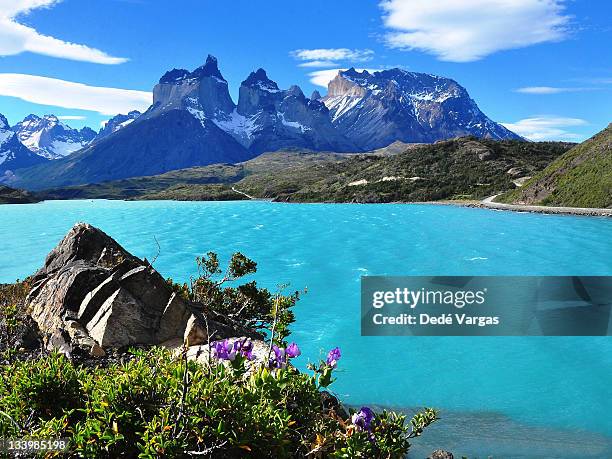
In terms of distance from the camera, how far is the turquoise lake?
21.3m

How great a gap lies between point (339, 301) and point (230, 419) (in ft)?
139

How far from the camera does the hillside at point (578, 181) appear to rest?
408ft

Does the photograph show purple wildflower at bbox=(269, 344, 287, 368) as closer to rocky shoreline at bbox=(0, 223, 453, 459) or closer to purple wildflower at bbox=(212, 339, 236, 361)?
purple wildflower at bbox=(212, 339, 236, 361)

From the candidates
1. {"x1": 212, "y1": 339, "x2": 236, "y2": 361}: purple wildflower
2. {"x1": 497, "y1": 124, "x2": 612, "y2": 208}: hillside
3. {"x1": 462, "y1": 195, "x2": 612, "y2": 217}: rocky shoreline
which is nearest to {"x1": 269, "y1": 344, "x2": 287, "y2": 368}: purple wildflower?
{"x1": 212, "y1": 339, "x2": 236, "y2": 361}: purple wildflower

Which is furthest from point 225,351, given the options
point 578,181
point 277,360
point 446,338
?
point 578,181

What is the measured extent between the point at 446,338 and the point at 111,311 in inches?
1096

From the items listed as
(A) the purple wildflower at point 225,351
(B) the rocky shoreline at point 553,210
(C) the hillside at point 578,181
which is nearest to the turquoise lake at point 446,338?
(B) the rocky shoreline at point 553,210

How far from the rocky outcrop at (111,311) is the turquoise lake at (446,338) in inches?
404

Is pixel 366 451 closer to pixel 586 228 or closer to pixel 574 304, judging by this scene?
pixel 574 304

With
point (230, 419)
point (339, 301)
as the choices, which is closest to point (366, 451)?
point (230, 419)

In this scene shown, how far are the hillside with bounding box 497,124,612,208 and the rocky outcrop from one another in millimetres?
131414

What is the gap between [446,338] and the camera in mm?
36594

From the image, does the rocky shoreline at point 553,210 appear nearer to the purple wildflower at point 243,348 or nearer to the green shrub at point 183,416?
the green shrub at point 183,416

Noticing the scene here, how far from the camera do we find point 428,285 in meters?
52.5
